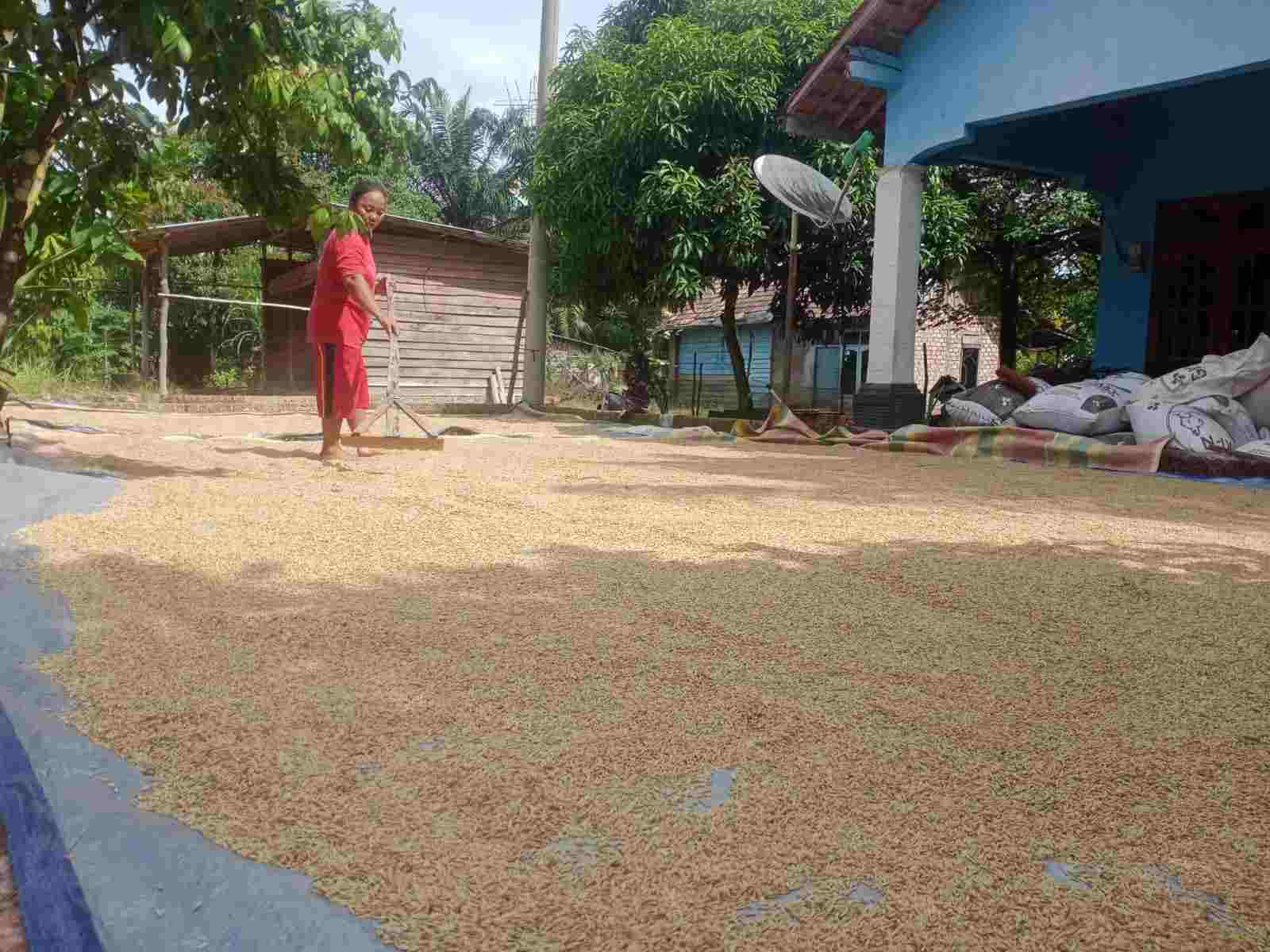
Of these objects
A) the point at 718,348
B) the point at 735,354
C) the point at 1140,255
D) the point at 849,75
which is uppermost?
the point at 849,75

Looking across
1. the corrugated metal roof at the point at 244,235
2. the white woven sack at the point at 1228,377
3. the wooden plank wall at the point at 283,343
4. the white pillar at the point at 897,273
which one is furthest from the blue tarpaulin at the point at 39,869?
the wooden plank wall at the point at 283,343

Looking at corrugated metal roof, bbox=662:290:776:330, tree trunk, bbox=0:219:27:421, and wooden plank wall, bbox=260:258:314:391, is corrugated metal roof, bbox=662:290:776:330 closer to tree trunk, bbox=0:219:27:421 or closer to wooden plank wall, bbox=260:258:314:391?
wooden plank wall, bbox=260:258:314:391

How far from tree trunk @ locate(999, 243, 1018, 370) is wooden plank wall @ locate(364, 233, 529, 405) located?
235 inches

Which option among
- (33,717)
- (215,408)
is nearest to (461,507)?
(33,717)

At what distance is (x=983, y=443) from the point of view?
5953 millimetres

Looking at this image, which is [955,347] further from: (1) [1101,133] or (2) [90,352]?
(2) [90,352]

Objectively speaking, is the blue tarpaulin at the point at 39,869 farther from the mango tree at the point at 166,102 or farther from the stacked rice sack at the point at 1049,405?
the stacked rice sack at the point at 1049,405

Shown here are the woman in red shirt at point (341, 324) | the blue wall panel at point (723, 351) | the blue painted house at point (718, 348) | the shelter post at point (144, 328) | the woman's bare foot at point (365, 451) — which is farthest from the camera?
the blue wall panel at point (723, 351)

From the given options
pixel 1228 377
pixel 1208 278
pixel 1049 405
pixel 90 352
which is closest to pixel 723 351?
pixel 90 352

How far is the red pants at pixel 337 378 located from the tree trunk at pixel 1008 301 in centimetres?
817

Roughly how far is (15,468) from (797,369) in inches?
687

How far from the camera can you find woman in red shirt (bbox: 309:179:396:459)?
435 cm

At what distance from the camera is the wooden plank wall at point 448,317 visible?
41.6 feet

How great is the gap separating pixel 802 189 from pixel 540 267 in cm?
448
